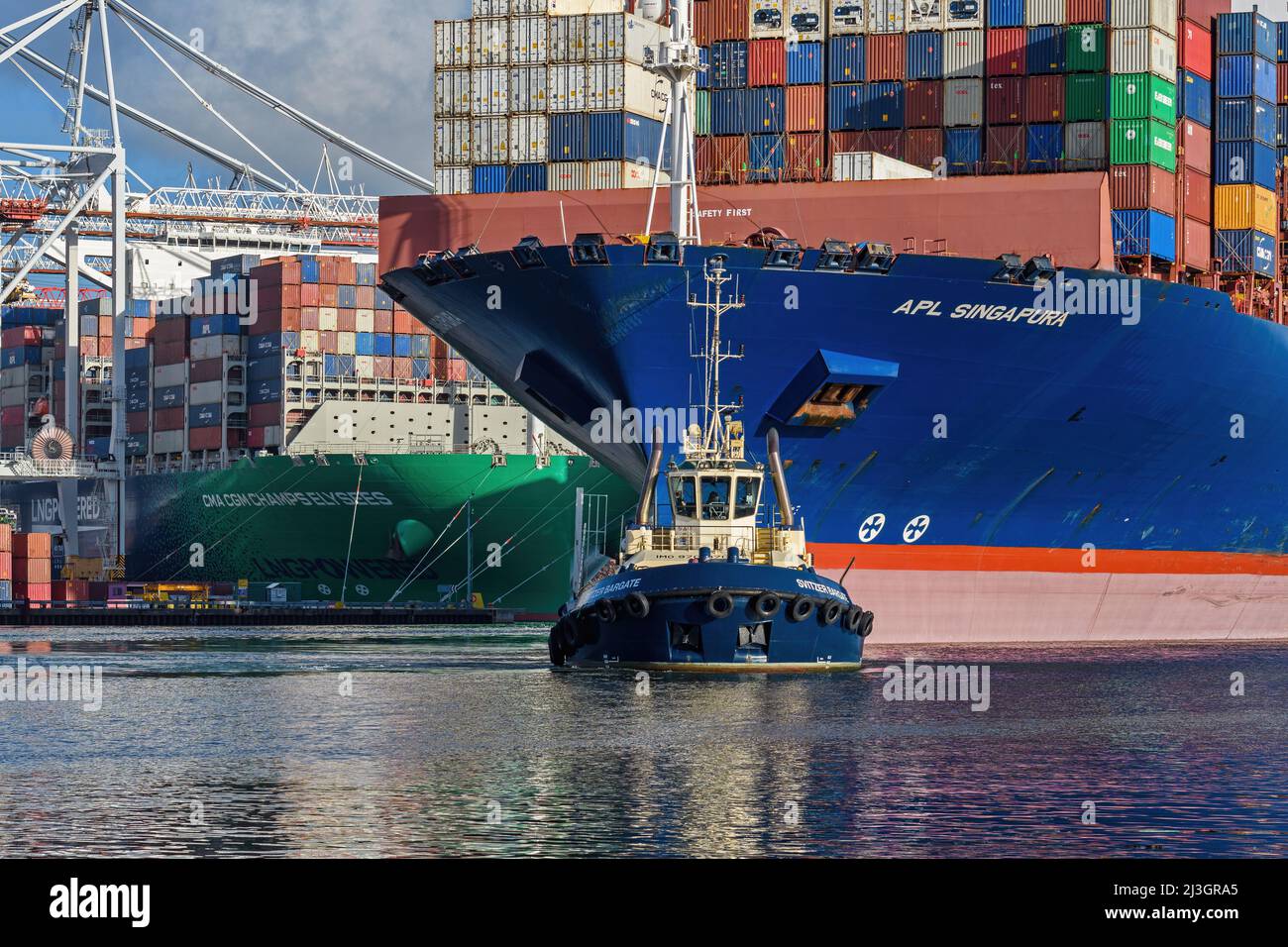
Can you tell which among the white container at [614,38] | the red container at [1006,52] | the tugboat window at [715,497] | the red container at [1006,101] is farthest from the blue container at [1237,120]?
the tugboat window at [715,497]

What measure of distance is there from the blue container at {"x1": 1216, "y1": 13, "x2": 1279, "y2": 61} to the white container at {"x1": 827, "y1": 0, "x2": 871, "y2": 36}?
11.3 meters

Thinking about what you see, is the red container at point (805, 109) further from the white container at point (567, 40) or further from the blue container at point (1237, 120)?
the blue container at point (1237, 120)

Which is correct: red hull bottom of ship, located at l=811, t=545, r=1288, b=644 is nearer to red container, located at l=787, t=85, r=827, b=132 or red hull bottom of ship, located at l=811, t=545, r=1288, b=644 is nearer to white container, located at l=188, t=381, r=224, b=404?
red container, located at l=787, t=85, r=827, b=132

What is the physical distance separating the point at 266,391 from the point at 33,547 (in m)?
12.2

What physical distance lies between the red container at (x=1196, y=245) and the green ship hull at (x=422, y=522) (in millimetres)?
27368

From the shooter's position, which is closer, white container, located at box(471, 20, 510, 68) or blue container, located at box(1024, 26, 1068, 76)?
blue container, located at box(1024, 26, 1068, 76)

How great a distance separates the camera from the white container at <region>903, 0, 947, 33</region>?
5631 cm

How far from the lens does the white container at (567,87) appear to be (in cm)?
5638

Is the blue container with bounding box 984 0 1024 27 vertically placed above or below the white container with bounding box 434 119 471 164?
above

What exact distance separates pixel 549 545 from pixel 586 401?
32.8 m

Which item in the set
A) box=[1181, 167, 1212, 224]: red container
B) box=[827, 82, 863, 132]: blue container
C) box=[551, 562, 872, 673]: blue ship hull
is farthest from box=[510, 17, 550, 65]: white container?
box=[551, 562, 872, 673]: blue ship hull

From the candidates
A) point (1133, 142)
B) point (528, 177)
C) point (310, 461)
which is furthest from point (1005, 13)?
point (310, 461)
